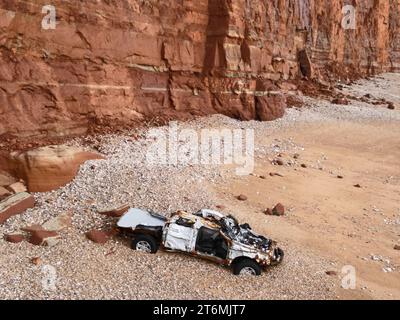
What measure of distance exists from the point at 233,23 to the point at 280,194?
1024 cm

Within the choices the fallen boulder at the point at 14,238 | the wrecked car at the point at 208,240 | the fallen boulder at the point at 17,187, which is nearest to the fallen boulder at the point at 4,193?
the fallen boulder at the point at 17,187

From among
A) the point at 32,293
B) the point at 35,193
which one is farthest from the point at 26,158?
the point at 32,293

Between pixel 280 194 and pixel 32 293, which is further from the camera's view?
pixel 280 194

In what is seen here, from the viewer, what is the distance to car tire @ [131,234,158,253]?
737cm

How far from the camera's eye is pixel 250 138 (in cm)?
1681

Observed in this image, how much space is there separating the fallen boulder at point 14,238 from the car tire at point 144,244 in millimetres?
2093

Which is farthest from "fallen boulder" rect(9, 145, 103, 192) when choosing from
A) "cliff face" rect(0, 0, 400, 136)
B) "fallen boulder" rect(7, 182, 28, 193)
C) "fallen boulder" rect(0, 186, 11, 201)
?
"cliff face" rect(0, 0, 400, 136)

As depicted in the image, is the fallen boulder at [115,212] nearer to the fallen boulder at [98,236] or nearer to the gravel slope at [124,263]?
the gravel slope at [124,263]

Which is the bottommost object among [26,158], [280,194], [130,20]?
[280,194]

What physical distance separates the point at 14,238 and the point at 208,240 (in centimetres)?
356

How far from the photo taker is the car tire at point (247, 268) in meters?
6.94

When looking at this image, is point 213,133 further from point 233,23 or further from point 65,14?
point 65,14

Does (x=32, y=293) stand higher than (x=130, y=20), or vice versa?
(x=130, y=20)

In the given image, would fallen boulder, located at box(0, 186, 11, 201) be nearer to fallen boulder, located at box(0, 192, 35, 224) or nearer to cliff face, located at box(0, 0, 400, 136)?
fallen boulder, located at box(0, 192, 35, 224)
